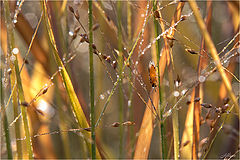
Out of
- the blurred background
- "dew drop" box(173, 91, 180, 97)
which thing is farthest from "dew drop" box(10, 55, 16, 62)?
"dew drop" box(173, 91, 180, 97)

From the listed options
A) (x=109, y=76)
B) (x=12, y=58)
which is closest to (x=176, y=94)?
(x=109, y=76)

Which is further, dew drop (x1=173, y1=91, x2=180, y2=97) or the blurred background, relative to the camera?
the blurred background

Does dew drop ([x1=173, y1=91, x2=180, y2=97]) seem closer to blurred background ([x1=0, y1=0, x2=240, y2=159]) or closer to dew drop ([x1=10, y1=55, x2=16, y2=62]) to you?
blurred background ([x1=0, y1=0, x2=240, y2=159])

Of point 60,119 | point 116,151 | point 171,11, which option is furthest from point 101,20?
point 116,151

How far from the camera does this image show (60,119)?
0.65 metres

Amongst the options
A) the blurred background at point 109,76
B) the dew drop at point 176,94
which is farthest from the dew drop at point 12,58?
the dew drop at point 176,94

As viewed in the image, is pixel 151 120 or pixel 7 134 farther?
pixel 151 120

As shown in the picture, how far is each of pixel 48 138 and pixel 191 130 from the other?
362 millimetres

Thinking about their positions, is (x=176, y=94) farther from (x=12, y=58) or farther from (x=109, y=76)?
(x=12, y=58)

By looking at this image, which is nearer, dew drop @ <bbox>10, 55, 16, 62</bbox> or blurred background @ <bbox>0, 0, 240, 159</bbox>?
dew drop @ <bbox>10, 55, 16, 62</bbox>

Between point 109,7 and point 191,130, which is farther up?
point 109,7

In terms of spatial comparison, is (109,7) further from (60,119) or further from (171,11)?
(60,119)

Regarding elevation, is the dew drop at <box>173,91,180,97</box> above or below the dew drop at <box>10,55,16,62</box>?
below

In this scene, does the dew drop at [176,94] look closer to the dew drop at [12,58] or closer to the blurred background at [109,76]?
the blurred background at [109,76]
